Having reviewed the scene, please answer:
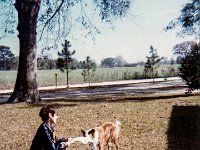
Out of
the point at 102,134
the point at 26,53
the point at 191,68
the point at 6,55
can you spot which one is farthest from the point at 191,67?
the point at 6,55

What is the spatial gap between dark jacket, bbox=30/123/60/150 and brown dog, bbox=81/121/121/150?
3.84 feet

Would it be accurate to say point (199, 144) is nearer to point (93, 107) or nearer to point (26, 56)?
point (93, 107)

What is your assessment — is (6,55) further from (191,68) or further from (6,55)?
(191,68)

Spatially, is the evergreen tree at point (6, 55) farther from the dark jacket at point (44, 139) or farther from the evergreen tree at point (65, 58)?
the dark jacket at point (44, 139)

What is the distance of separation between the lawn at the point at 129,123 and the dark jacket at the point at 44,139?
338 centimetres

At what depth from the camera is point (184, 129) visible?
37.5ft

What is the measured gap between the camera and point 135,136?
1079 centimetres

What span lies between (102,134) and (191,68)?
15462mm

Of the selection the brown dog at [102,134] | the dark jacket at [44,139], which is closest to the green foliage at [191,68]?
the brown dog at [102,134]

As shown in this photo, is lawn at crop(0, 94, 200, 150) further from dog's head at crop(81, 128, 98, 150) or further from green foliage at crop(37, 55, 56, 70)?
green foliage at crop(37, 55, 56, 70)

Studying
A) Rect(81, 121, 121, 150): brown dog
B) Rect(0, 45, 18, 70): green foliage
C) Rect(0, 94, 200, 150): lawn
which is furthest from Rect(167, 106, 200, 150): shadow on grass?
Rect(0, 45, 18, 70): green foliage

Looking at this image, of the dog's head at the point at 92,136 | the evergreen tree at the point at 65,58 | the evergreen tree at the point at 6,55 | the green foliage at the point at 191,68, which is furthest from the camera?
the evergreen tree at the point at 6,55

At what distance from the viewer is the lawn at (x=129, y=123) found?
10.1 meters

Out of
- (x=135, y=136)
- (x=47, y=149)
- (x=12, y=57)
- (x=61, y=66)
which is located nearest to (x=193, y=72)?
(x=135, y=136)
